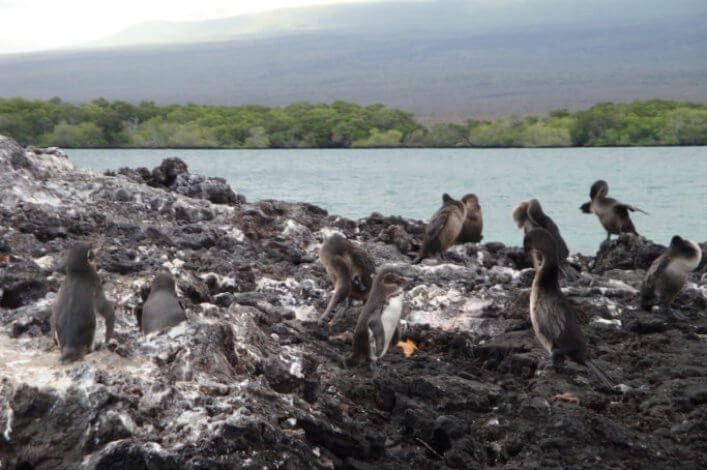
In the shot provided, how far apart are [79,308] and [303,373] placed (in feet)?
4.21

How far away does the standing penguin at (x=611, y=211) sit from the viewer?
1169 cm

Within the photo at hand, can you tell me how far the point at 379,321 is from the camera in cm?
679

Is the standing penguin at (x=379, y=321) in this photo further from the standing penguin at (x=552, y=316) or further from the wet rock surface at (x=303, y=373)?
the standing penguin at (x=552, y=316)

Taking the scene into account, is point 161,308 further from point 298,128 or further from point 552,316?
point 298,128

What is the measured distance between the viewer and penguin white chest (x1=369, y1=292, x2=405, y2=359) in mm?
6791

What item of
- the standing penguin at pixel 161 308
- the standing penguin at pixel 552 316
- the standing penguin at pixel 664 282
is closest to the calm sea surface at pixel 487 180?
the standing penguin at pixel 664 282

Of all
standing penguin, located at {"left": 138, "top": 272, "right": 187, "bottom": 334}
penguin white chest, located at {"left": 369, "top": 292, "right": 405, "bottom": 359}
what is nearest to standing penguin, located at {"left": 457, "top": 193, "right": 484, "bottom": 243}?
penguin white chest, located at {"left": 369, "top": 292, "right": 405, "bottom": 359}

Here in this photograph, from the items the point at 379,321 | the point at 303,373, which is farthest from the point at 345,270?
the point at 303,373

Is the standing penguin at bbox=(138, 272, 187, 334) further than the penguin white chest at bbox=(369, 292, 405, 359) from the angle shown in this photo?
No

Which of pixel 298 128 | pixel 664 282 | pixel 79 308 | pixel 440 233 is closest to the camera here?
pixel 79 308

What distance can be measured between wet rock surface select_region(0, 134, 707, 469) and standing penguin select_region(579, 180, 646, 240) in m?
1.81

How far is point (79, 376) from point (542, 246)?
3.18 m

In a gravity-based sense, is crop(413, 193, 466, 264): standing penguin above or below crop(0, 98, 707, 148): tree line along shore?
above

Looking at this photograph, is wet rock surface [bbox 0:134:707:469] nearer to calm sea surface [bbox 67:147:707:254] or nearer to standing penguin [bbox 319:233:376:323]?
standing penguin [bbox 319:233:376:323]
